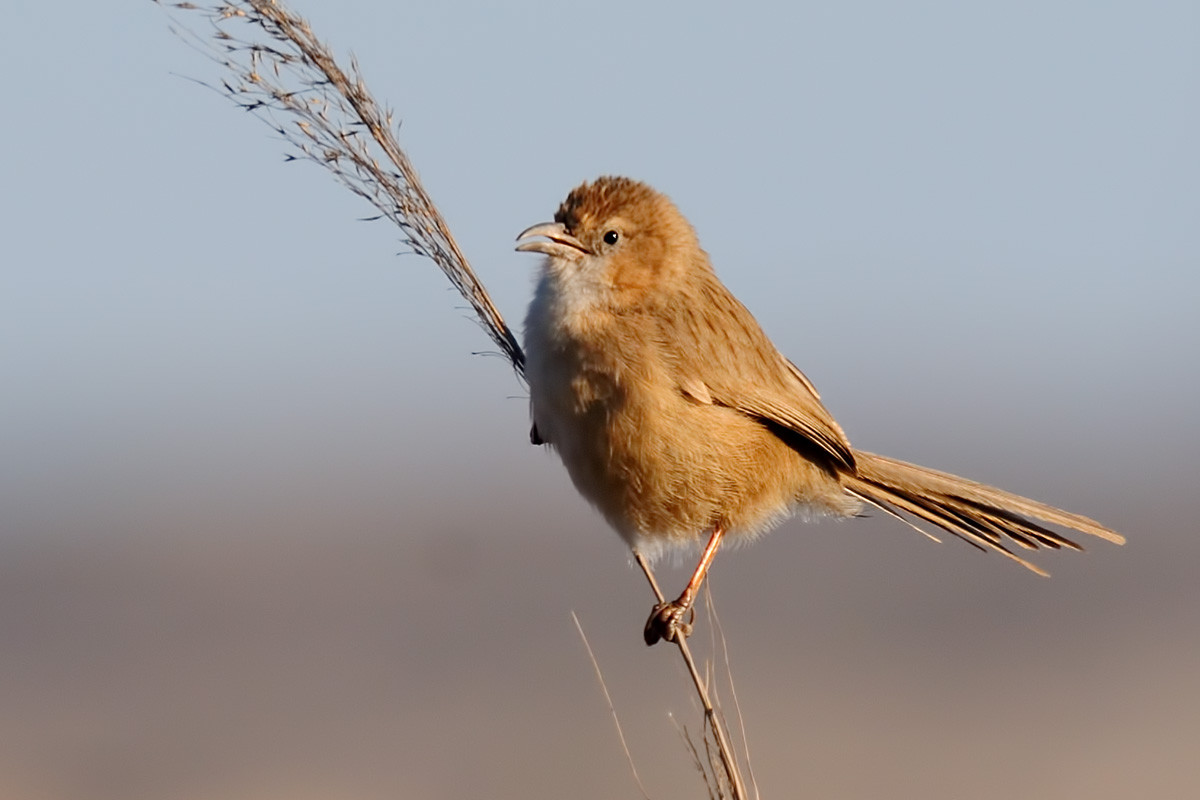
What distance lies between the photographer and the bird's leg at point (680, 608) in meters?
4.86

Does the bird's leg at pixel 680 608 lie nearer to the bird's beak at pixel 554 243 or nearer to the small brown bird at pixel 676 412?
the small brown bird at pixel 676 412

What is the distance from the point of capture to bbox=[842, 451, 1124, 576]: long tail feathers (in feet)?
17.9

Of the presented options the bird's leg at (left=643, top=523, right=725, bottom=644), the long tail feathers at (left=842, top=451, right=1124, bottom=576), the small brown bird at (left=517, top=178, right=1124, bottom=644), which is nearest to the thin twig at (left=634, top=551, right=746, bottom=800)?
the bird's leg at (left=643, top=523, right=725, bottom=644)

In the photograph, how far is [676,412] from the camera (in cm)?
496

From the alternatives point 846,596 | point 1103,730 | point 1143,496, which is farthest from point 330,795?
point 1143,496

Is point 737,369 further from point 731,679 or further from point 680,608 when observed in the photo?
point 731,679

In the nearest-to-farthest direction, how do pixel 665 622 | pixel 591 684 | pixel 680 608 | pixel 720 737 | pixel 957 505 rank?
pixel 720 737 → pixel 665 622 → pixel 680 608 → pixel 957 505 → pixel 591 684

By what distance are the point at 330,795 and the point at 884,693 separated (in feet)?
21.3

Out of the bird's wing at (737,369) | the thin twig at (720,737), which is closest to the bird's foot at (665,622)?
the bird's wing at (737,369)

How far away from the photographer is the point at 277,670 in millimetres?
17703

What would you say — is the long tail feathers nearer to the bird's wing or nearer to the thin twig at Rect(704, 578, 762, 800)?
the bird's wing

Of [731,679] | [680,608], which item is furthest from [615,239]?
[731,679]

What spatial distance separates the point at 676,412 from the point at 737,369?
1.18ft

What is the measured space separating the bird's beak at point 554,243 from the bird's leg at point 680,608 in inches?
41.0
